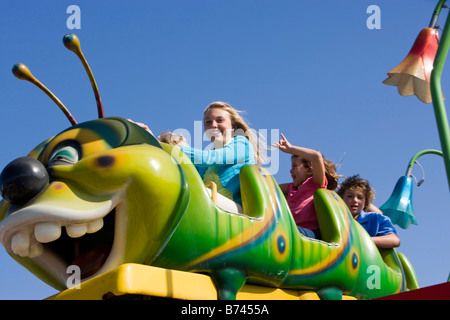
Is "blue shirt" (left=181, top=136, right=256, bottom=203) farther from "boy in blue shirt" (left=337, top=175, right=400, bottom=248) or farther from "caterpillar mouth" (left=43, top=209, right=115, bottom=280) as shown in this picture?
"boy in blue shirt" (left=337, top=175, right=400, bottom=248)

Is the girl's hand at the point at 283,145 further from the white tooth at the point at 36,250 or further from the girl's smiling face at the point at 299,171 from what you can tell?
the white tooth at the point at 36,250

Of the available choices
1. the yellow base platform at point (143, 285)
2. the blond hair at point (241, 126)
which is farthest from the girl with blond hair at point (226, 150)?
the yellow base platform at point (143, 285)

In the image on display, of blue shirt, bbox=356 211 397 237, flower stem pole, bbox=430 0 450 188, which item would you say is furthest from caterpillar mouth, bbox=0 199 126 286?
blue shirt, bbox=356 211 397 237

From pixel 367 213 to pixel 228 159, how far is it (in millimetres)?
1466

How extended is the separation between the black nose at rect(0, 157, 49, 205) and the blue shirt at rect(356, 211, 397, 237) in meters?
2.46

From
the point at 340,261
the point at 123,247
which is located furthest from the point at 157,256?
the point at 340,261

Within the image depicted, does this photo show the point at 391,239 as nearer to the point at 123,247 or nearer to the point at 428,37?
the point at 428,37

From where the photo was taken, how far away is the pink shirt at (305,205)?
12.8 feet

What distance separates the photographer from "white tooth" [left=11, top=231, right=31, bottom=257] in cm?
277

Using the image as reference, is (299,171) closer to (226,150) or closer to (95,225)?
(226,150)

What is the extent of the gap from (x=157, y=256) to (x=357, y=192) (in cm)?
227

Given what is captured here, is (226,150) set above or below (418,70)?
below

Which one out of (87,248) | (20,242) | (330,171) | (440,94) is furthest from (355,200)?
(20,242)

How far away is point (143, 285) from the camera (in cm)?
263
